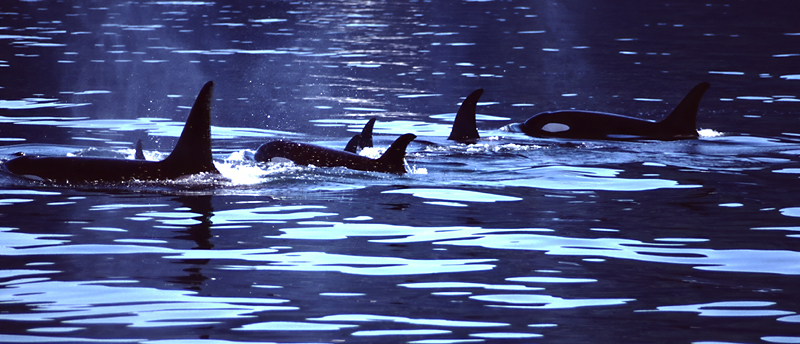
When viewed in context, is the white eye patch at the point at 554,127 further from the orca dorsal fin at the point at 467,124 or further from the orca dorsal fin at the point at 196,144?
the orca dorsal fin at the point at 196,144

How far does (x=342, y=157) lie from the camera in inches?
522

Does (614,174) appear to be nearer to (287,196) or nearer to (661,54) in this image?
(287,196)

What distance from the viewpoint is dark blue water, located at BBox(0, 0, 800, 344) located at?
7.11 metres

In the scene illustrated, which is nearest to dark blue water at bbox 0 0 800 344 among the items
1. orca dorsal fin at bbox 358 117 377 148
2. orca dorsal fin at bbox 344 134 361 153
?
orca dorsal fin at bbox 358 117 377 148

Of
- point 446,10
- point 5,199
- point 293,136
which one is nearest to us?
point 5,199

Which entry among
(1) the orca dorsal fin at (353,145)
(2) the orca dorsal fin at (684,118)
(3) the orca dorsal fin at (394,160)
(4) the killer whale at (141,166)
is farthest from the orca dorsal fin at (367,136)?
(2) the orca dorsal fin at (684,118)

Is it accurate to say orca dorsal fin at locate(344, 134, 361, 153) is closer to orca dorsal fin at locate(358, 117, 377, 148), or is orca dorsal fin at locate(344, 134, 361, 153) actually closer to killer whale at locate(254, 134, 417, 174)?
killer whale at locate(254, 134, 417, 174)

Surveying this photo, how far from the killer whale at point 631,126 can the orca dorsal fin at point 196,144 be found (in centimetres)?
708

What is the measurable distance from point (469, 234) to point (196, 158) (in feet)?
11.2

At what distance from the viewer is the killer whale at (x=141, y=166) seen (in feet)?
38.3

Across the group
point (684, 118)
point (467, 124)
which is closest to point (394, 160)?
point (467, 124)

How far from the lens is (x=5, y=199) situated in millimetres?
11406

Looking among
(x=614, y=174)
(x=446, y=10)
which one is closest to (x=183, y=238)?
(x=614, y=174)

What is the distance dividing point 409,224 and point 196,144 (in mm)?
2717
